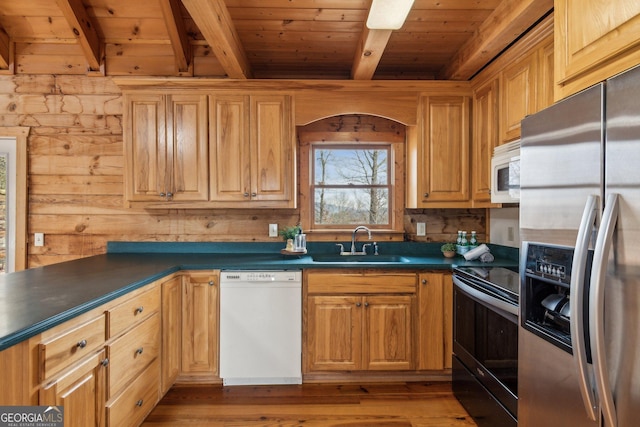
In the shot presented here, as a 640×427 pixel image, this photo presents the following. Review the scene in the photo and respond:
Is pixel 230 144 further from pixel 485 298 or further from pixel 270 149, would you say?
pixel 485 298

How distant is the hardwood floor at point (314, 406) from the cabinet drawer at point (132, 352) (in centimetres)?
45

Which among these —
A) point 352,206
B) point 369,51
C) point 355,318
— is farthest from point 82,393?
point 369,51

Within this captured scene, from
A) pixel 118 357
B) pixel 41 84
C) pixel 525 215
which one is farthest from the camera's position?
pixel 41 84

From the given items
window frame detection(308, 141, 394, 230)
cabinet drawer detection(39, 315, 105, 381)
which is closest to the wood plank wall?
window frame detection(308, 141, 394, 230)

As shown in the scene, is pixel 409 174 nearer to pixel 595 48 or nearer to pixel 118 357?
pixel 595 48

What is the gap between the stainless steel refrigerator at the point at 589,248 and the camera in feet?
3.20

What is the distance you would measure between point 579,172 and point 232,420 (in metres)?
2.18

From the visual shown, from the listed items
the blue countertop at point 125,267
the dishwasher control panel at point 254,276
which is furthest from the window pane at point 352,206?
the dishwasher control panel at point 254,276

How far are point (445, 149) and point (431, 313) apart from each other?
1255 millimetres

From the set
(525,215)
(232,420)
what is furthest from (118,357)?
(525,215)

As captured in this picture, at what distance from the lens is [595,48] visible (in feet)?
3.89

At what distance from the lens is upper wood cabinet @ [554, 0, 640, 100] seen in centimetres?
107

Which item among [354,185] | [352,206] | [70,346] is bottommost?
[70,346]

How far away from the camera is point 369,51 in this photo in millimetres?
2465
